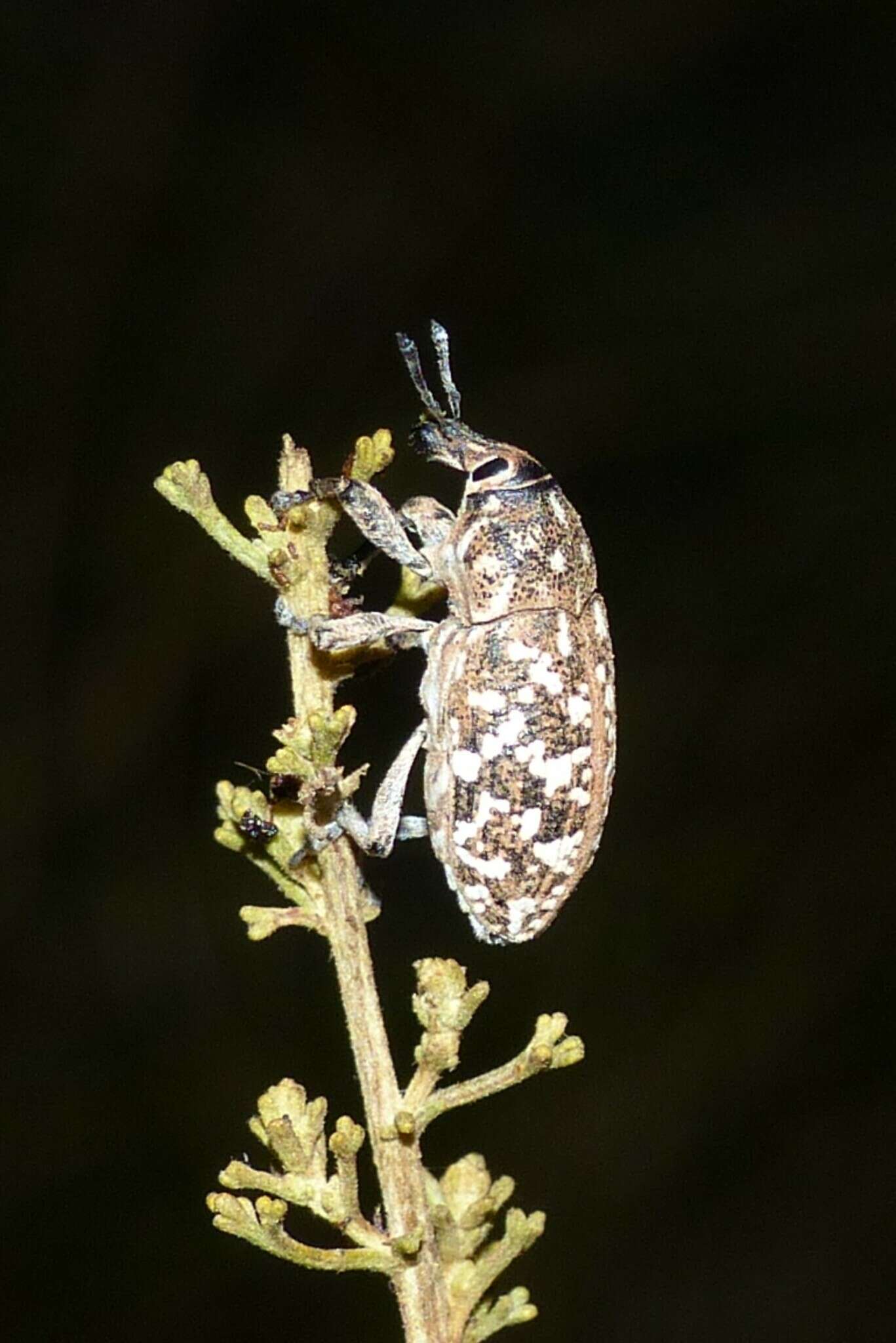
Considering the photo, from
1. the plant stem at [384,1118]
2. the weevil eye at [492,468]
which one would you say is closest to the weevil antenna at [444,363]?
the weevil eye at [492,468]

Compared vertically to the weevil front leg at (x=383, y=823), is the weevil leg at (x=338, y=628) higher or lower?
higher

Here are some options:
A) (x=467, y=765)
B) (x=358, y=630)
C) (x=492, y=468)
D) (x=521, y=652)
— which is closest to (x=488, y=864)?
(x=467, y=765)

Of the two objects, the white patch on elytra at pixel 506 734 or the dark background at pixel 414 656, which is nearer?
the white patch on elytra at pixel 506 734

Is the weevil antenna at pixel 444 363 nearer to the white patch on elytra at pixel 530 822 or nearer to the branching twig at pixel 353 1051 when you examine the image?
the branching twig at pixel 353 1051

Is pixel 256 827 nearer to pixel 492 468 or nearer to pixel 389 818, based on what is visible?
pixel 389 818

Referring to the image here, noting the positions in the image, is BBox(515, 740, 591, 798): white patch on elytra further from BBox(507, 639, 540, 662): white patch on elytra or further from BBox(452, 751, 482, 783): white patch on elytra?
BBox(507, 639, 540, 662): white patch on elytra

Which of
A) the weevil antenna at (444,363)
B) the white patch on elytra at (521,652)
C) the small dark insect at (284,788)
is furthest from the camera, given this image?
the weevil antenna at (444,363)

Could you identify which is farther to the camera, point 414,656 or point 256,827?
point 414,656
